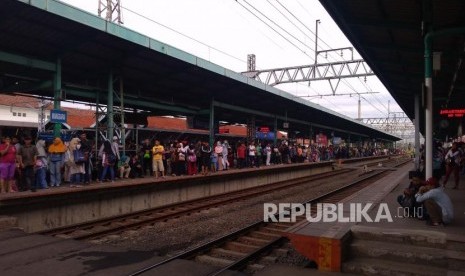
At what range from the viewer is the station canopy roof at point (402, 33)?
28.6 ft

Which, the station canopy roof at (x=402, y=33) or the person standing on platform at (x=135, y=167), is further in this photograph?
the person standing on platform at (x=135, y=167)

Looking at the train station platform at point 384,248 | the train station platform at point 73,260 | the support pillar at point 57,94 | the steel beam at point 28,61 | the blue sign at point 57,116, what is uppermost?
the steel beam at point 28,61

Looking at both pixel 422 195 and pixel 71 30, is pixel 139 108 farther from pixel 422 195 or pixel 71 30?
pixel 422 195

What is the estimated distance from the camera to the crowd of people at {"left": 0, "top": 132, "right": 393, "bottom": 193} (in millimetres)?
11211

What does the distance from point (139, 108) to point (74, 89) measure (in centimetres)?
601

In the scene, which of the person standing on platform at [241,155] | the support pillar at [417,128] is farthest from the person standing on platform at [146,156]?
the support pillar at [417,128]

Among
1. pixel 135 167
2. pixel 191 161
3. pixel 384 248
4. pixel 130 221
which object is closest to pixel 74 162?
pixel 130 221

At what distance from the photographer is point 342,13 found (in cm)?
946

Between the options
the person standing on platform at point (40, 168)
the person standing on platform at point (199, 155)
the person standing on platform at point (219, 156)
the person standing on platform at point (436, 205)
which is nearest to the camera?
the person standing on platform at point (436, 205)

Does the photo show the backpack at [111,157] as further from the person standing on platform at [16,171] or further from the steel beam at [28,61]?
the steel beam at [28,61]

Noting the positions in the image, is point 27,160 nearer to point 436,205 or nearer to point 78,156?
point 78,156

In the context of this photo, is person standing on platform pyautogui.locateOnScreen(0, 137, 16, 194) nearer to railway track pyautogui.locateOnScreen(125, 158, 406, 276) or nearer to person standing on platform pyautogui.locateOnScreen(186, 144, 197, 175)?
railway track pyautogui.locateOnScreen(125, 158, 406, 276)

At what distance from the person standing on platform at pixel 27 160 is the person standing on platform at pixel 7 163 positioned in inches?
21.1

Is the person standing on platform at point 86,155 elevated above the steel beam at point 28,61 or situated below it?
below
